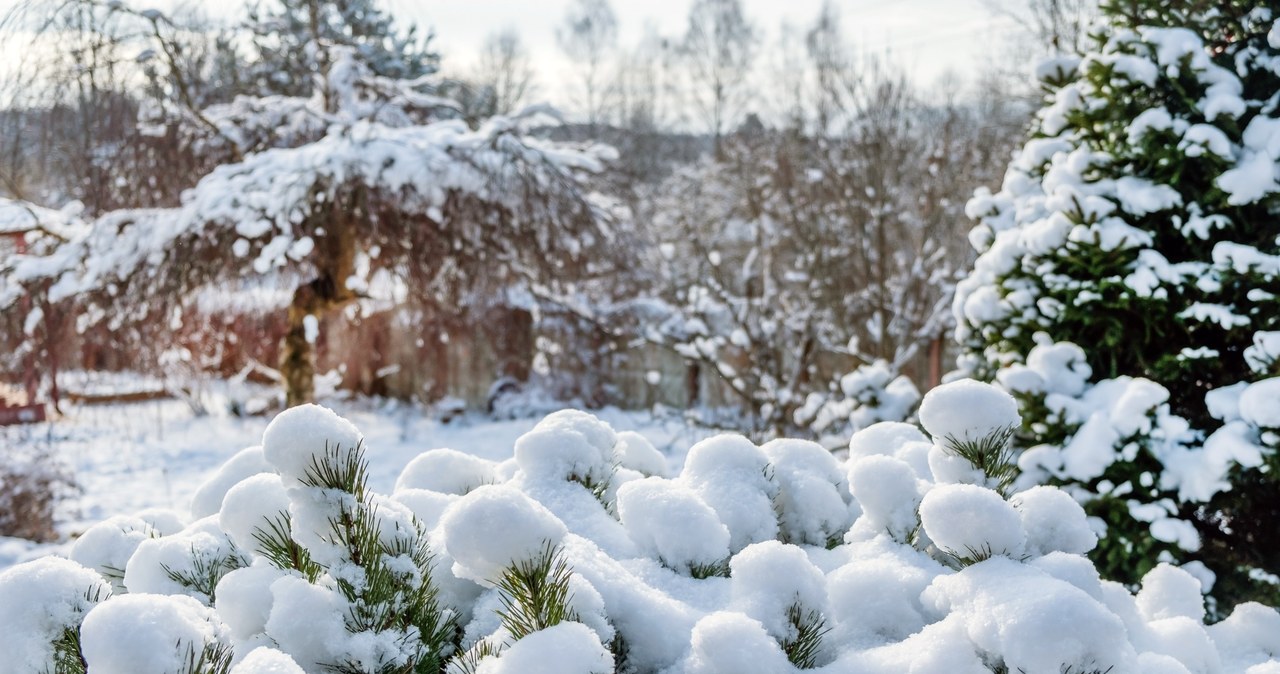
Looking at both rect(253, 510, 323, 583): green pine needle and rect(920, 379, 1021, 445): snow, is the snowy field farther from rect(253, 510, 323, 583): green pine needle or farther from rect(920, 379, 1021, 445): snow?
rect(920, 379, 1021, 445): snow

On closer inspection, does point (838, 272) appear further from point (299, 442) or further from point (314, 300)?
point (299, 442)

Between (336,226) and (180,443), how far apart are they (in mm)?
4686

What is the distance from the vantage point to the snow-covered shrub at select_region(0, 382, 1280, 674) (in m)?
0.94

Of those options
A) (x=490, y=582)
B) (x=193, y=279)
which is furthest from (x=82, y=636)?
(x=193, y=279)

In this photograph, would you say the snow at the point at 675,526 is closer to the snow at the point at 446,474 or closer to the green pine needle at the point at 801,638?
the green pine needle at the point at 801,638

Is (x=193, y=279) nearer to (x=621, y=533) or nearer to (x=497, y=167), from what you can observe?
(x=497, y=167)

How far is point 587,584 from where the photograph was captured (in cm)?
106

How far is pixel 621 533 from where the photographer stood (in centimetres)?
140

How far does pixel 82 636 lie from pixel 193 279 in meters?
5.27

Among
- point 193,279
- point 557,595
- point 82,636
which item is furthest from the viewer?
point 193,279

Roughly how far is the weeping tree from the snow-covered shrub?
4.09 m

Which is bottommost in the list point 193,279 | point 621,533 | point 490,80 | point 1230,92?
point 621,533

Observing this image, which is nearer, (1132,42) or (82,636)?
(82,636)

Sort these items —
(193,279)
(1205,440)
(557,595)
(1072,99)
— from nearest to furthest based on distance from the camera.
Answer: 1. (557,595)
2. (1205,440)
3. (1072,99)
4. (193,279)
